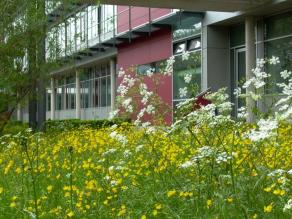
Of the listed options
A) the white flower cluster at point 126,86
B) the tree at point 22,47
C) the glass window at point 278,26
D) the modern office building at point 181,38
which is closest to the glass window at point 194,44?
the modern office building at point 181,38

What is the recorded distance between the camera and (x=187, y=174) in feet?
14.4

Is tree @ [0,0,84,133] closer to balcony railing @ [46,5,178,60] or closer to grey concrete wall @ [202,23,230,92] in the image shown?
balcony railing @ [46,5,178,60]

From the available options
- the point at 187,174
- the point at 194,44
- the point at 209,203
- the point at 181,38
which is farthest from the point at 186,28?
the point at 209,203

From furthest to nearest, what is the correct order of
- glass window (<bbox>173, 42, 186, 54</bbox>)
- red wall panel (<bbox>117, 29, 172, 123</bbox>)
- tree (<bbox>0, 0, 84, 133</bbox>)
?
red wall panel (<bbox>117, 29, 172, 123</bbox>)
glass window (<bbox>173, 42, 186, 54</bbox>)
tree (<bbox>0, 0, 84, 133</bbox>)

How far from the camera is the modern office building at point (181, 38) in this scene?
1249 cm

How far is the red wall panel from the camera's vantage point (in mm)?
22297

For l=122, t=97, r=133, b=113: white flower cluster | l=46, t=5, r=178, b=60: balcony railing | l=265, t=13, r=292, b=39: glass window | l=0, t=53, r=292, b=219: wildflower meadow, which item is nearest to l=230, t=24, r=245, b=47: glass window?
l=265, t=13, r=292, b=39: glass window

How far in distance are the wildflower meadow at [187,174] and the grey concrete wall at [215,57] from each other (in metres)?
14.4

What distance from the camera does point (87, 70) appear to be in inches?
1407

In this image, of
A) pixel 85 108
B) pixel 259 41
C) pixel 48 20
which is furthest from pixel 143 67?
pixel 48 20

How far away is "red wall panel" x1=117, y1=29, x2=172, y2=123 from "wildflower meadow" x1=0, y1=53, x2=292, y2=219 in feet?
50.0

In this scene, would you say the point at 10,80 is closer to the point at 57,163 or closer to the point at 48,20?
the point at 48,20

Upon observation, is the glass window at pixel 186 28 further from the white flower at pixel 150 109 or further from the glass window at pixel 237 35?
the white flower at pixel 150 109

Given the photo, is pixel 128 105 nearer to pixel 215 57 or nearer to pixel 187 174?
pixel 187 174
